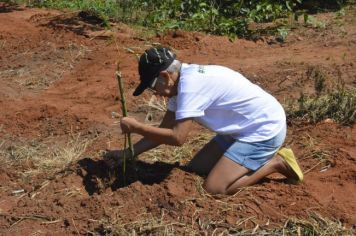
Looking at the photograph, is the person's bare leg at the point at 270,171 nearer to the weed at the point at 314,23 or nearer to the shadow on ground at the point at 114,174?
the shadow on ground at the point at 114,174

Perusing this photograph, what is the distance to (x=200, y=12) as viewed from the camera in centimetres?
849

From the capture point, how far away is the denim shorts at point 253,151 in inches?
146

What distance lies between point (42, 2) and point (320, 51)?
4.77m

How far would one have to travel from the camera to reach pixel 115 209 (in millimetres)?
3582

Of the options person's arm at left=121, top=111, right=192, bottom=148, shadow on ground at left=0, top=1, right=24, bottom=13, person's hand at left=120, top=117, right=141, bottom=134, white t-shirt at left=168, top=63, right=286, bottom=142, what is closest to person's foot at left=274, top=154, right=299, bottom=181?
white t-shirt at left=168, top=63, right=286, bottom=142

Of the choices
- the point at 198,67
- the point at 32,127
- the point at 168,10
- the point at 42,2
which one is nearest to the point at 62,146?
the point at 32,127

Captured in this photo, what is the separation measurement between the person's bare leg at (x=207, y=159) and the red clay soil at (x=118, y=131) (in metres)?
0.10

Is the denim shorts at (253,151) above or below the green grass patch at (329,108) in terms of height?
above

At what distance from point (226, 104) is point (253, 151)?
13.8 inches

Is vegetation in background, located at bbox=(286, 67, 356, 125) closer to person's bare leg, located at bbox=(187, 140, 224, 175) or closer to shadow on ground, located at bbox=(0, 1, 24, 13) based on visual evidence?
person's bare leg, located at bbox=(187, 140, 224, 175)

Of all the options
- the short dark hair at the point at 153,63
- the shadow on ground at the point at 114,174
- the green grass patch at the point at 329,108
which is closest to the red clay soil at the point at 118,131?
the shadow on ground at the point at 114,174

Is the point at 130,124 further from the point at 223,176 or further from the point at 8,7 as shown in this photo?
the point at 8,7

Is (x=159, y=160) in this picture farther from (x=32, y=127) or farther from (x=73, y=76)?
(x=73, y=76)

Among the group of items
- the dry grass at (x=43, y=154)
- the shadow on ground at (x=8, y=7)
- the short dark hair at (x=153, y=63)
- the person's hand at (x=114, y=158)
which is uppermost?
the short dark hair at (x=153, y=63)
